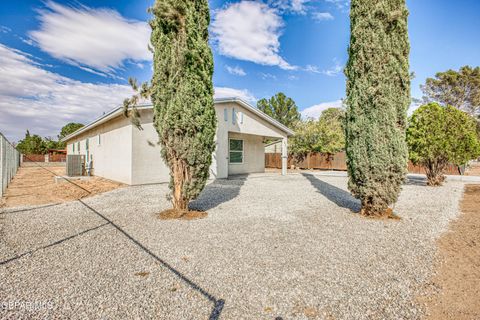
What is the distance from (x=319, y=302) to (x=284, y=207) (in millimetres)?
4375

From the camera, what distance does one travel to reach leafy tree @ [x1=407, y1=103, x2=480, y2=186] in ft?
33.9

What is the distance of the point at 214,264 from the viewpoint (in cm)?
321

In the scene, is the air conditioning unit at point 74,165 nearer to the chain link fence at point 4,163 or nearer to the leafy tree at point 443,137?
the chain link fence at point 4,163

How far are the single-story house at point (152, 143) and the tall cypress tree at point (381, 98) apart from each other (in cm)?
631

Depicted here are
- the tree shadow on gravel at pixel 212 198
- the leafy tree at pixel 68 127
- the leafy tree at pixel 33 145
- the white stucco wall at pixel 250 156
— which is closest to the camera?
the tree shadow on gravel at pixel 212 198

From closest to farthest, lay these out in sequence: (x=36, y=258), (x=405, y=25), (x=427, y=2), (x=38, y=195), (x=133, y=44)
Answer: (x=36, y=258) < (x=405, y=25) < (x=38, y=195) < (x=427, y=2) < (x=133, y=44)

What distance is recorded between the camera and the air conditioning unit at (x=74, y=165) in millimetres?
12839

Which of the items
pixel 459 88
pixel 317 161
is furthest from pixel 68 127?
pixel 459 88

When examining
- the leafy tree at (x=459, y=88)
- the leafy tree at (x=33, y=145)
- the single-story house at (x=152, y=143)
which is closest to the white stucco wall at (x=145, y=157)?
the single-story house at (x=152, y=143)

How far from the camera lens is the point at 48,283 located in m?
2.64

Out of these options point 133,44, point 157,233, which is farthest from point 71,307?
point 133,44

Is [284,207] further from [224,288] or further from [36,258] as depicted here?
[36,258]

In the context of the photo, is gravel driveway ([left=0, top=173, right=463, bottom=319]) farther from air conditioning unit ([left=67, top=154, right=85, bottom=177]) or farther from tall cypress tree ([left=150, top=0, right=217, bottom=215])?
air conditioning unit ([left=67, top=154, right=85, bottom=177])

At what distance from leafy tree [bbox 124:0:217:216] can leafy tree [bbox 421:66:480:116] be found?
35.1 m
